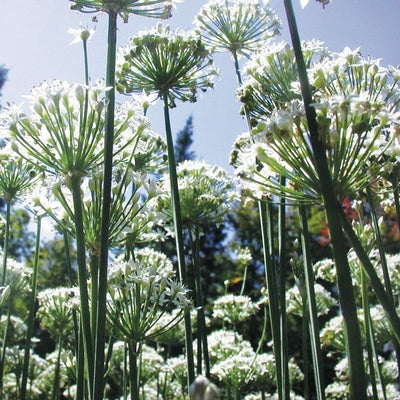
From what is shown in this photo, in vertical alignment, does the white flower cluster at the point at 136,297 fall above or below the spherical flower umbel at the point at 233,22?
below

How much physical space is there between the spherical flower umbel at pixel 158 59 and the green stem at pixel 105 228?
4.98 feet

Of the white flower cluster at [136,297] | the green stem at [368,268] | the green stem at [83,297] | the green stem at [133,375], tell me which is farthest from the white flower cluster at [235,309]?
the green stem at [368,268]

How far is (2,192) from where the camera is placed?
15.5 ft

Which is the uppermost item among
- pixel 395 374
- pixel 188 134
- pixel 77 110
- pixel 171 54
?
pixel 188 134

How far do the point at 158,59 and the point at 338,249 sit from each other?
3.04 metres

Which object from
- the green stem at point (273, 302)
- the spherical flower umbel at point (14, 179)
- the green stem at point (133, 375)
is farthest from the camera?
the spherical flower umbel at point (14, 179)

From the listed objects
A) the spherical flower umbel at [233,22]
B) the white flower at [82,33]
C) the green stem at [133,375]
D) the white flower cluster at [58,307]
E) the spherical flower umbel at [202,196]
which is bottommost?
the green stem at [133,375]

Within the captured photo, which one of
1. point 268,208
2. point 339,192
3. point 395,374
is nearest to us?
point 339,192

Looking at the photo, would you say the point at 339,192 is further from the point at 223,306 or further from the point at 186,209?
the point at 223,306

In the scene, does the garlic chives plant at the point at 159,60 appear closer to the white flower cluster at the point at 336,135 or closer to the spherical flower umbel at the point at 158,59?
the spherical flower umbel at the point at 158,59

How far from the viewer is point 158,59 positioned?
4336mm

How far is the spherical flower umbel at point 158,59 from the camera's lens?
429 cm

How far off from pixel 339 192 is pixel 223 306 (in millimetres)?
5755

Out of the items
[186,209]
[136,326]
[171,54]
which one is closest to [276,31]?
[171,54]
